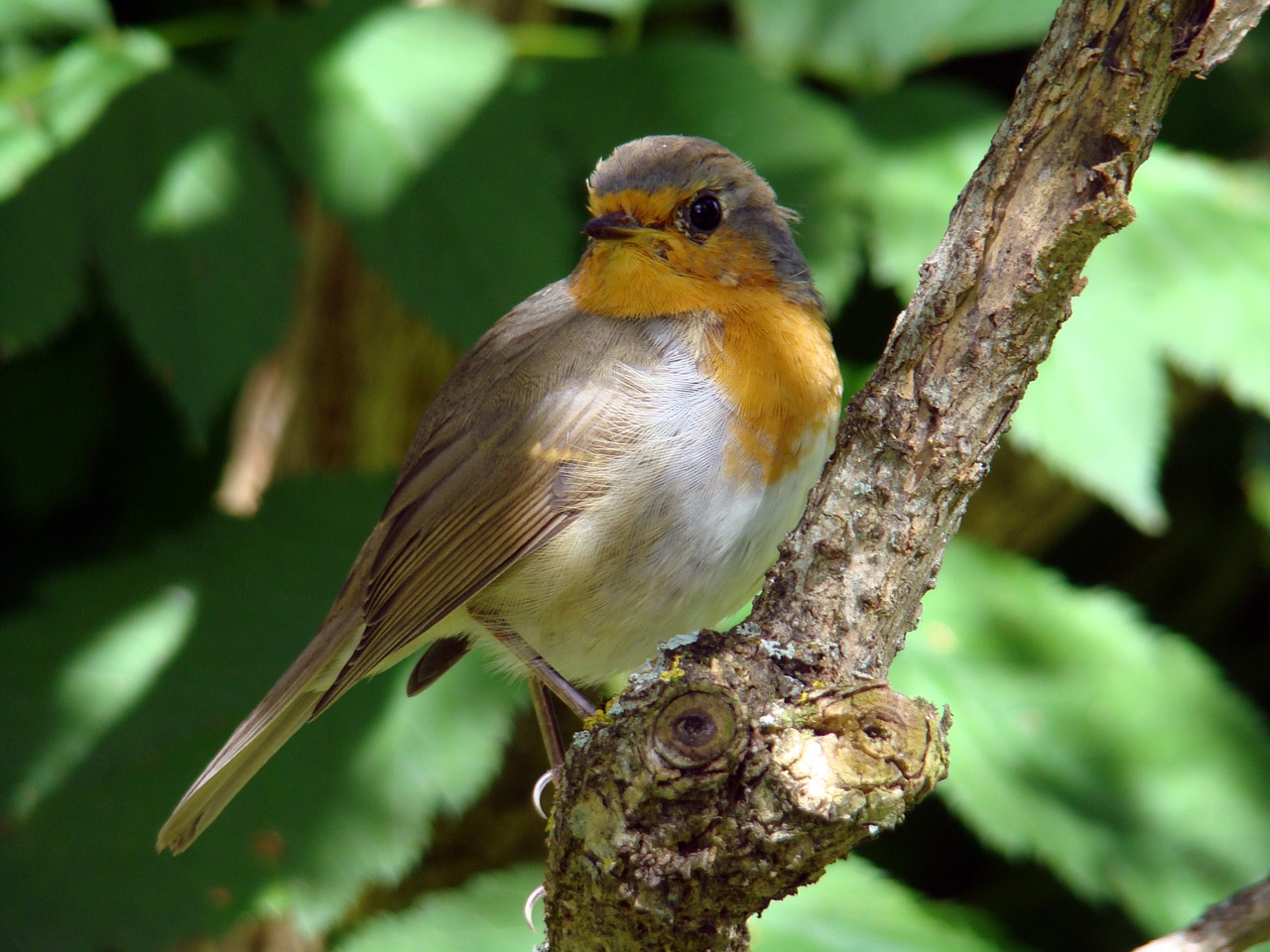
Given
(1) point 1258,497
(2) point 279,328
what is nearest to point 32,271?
(2) point 279,328

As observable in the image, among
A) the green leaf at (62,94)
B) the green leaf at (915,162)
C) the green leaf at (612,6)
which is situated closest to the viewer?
the green leaf at (62,94)

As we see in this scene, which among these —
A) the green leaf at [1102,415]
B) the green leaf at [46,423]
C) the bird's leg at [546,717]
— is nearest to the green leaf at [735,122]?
the green leaf at [1102,415]

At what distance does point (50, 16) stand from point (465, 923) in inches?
93.2

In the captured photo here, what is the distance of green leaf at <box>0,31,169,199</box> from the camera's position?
291 cm

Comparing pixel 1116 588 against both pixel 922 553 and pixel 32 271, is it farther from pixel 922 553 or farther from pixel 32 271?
pixel 32 271

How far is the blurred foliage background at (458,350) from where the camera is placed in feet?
9.27

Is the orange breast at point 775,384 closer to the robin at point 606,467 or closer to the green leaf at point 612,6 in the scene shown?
the robin at point 606,467

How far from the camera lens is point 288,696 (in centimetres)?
266

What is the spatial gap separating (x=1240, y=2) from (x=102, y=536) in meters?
3.64

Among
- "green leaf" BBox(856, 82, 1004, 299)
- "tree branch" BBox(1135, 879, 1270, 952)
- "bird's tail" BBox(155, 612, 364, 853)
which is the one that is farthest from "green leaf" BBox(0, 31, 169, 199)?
"tree branch" BBox(1135, 879, 1270, 952)

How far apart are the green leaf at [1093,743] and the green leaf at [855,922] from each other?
0.23 m

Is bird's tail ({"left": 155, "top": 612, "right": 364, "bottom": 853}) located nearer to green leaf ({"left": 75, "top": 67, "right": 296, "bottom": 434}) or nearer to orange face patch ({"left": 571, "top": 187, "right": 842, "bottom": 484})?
green leaf ({"left": 75, "top": 67, "right": 296, "bottom": 434})

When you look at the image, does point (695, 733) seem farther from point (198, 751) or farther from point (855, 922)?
point (198, 751)

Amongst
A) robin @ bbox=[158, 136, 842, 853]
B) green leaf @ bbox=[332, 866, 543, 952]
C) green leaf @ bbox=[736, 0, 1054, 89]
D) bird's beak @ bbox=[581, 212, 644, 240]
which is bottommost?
green leaf @ bbox=[332, 866, 543, 952]
